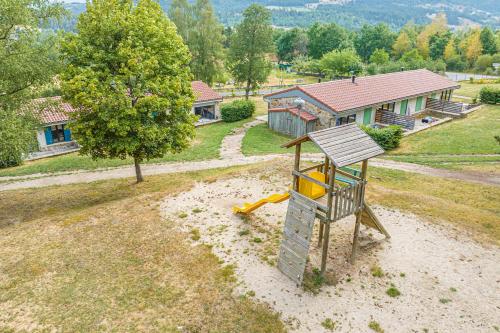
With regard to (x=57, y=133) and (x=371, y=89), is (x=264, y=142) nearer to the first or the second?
(x=371, y=89)

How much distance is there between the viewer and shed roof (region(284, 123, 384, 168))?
1184cm

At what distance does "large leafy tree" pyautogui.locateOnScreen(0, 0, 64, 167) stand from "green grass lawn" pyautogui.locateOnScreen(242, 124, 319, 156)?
614 inches

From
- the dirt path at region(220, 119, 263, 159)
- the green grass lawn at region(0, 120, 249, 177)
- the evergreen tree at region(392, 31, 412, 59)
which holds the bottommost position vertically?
the green grass lawn at region(0, 120, 249, 177)

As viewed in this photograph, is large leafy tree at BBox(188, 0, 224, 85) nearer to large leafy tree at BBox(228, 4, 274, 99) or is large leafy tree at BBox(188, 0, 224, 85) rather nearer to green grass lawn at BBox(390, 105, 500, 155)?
large leafy tree at BBox(228, 4, 274, 99)

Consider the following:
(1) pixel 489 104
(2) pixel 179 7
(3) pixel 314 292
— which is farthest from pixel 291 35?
(3) pixel 314 292

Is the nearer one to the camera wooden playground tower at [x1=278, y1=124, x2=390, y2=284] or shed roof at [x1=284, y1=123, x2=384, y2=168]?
shed roof at [x1=284, y1=123, x2=384, y2=168]

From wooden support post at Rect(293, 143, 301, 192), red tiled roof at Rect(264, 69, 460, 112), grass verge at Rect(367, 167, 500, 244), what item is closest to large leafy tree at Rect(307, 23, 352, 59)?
red tiled roof at Rect(264, 69, 460, 112)

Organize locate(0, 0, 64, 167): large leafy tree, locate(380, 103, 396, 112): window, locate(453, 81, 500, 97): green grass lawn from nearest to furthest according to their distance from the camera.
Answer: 1. locate(0, 0, 64, 167): large leafy tree
2. locate(380, 103, 396, 112): window
3. locate(453, 81, 500, 97): green grass lawn

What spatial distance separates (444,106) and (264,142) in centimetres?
2194

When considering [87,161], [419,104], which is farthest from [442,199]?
[419,104]

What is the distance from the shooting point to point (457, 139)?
31.1 metres

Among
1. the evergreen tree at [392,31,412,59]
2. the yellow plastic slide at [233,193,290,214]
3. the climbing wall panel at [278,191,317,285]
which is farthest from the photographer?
the evergreen tree at [392,31,412,59]

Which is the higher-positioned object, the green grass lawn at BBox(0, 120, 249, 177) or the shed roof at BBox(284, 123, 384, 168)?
the shed roof at BBox(284, 123, 384, 168)

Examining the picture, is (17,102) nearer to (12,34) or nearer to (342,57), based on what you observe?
(12,34)
